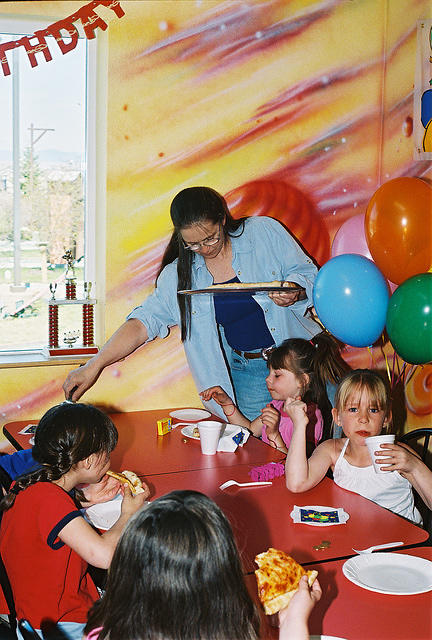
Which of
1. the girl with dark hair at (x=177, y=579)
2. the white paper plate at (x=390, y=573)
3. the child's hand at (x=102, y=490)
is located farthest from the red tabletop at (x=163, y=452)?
the girl with dark hair at (x=177, y=579)

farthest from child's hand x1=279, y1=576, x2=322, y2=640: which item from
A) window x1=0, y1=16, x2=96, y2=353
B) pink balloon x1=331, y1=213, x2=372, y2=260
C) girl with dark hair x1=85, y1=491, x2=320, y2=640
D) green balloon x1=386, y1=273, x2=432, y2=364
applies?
window x1=0, y1=16, x2=96, y2=353

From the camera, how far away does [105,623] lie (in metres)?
1.31

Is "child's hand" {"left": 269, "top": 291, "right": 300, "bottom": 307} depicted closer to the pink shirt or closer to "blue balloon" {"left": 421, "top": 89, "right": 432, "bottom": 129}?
the pink shirt

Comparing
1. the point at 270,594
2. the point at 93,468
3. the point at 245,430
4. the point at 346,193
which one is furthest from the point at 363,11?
the point at 270,594

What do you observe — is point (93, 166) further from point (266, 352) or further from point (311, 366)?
point (311, 366)

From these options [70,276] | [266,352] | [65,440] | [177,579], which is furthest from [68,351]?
[177,579]

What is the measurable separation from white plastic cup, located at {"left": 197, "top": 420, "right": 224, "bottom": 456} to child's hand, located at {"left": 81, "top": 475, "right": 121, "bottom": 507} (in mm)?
510

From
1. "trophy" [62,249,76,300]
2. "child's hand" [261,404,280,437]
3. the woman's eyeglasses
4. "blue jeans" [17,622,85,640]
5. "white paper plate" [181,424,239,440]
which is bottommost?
"blue jeans" [17,622,85,640]

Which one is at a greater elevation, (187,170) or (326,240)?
(187,170)

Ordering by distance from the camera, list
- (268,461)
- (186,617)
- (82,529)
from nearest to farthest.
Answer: (186,617) < (82,529) < (268,461)

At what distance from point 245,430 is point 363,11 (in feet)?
7.61

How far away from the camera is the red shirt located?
77.3 inches

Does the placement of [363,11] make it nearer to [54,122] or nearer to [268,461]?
[54,122]

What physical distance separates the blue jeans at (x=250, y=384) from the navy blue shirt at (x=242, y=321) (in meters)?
0.07
